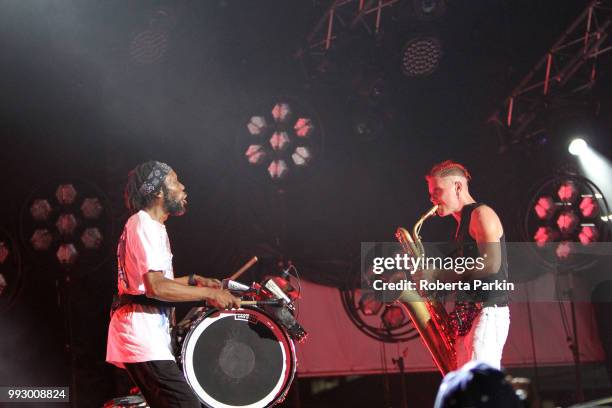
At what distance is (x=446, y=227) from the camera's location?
31.6 feet

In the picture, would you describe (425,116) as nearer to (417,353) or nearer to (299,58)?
(299,58)

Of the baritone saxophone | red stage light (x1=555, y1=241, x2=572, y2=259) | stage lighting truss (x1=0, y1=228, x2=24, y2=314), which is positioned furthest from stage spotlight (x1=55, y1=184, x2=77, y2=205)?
red stage light (x1=555, y1=241, x2=572, y2=259)

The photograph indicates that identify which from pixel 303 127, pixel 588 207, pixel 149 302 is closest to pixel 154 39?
pixel 303 127

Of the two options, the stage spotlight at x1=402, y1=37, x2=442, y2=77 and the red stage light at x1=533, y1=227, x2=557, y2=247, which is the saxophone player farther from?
the stage spotlight at x1=402, y1=37, x2=442, y2=77

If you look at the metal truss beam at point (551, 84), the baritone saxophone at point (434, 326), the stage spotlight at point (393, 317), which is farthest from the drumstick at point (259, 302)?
the metal truss beam at point (551, 84)

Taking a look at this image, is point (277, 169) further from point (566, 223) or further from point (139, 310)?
point (139, 310)

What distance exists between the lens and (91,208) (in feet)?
28.7

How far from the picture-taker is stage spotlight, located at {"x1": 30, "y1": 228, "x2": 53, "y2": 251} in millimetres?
8656

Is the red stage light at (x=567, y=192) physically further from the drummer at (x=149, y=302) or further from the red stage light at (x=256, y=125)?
the drummer at (x=149, y=302)

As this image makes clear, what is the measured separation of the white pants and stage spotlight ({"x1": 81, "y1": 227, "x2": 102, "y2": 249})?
17.2 ft

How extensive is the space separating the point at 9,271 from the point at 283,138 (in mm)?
3772

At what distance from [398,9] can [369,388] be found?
198 inches

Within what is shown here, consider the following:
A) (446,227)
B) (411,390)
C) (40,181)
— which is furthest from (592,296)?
(40,181)

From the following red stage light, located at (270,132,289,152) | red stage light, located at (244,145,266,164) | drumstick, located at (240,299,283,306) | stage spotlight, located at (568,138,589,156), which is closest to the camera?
drumstick, located at (240,299,283,306)
